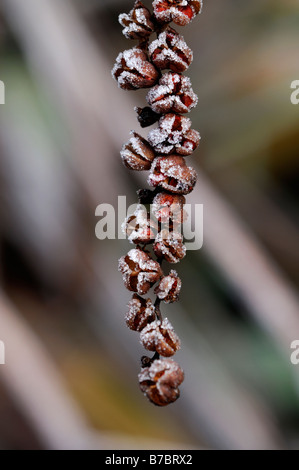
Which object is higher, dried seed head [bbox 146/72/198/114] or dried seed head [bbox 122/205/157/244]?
dried seed head [bbox 146/72/198/114]

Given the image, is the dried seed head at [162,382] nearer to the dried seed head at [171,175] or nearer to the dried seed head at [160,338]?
the dried seed head at [160,338]

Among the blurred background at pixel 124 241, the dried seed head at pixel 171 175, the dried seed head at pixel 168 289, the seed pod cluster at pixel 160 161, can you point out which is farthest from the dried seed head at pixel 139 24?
the blurred background at pixel 124 241

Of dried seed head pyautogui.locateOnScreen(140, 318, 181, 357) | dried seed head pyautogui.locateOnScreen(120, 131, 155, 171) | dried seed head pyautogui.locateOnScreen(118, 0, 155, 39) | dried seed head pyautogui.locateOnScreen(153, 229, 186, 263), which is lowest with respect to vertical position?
dried seed head pyautogui.locateOnScreen(140, 318, 181, 357)

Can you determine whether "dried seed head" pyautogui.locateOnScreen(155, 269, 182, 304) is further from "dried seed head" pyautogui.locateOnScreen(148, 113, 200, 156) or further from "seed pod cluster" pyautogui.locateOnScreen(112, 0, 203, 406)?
"dried seed head" pyautogui.locateOnScreen(148, 113, 200, 156)

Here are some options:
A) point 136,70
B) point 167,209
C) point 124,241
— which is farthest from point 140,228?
point 124,241

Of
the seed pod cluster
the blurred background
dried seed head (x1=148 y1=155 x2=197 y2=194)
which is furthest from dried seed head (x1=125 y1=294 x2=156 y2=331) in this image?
the blurred background

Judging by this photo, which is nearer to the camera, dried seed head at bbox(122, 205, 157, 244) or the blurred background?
dried seed head at bbox(122, 205, 157, 244)

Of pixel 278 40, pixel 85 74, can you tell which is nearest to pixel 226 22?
pixel 278 40

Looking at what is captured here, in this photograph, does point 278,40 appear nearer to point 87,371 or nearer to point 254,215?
point 254,215
